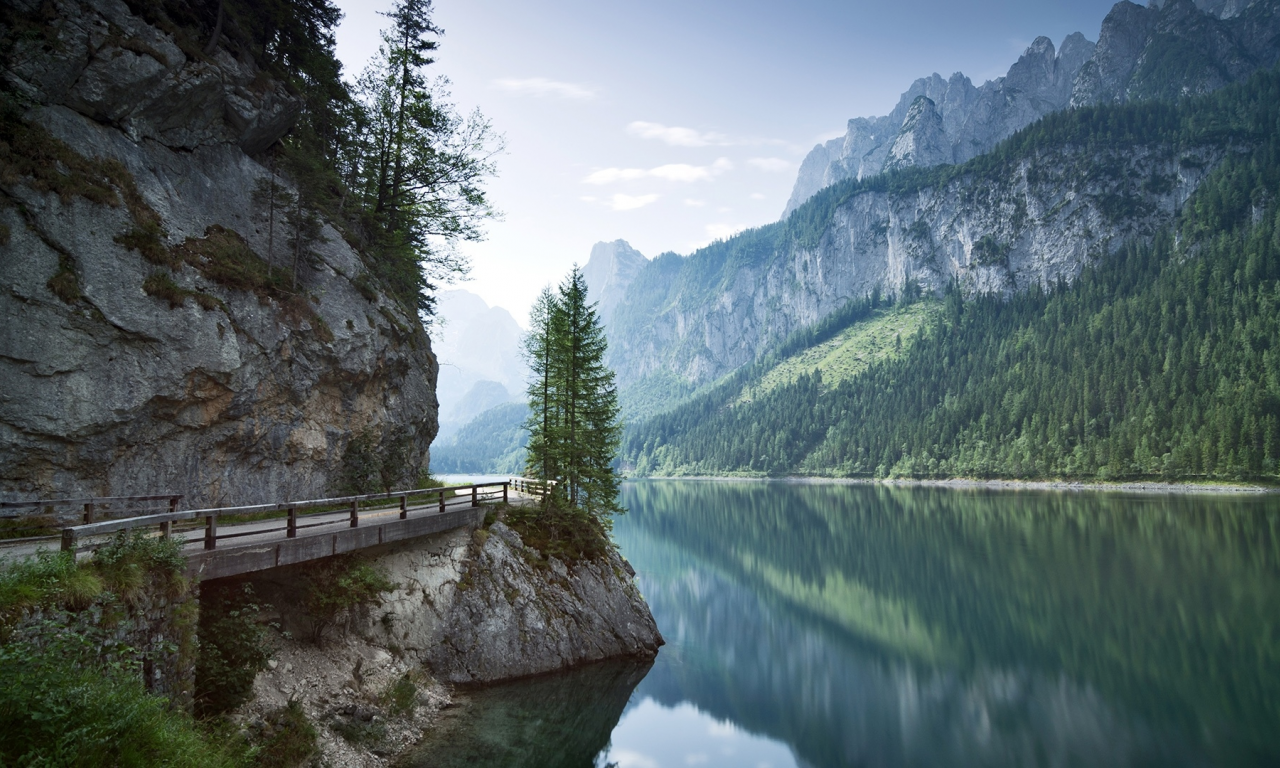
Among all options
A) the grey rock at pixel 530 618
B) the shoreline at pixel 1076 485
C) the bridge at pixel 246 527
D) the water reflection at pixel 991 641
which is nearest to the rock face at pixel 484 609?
the grey rock at pixel 530 618

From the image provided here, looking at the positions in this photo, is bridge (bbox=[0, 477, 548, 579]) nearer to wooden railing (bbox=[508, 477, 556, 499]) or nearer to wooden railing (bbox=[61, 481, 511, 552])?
wooden railing (bbox=[61, 481, 511, 552])

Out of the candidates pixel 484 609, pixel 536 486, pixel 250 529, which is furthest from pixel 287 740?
pixel 536 486

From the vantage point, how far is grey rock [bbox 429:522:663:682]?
21.4m

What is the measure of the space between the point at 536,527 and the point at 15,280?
1818 centimetres

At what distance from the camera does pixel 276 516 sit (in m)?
21.6

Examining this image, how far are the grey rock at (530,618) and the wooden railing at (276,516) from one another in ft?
10.2

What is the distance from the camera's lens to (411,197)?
118ft

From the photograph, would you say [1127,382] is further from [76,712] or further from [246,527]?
[76,712]

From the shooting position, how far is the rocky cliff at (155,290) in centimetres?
1703

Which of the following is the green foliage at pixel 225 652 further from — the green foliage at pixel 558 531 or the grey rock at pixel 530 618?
the green foliage at pixel 558 531

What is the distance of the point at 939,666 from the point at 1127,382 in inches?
5222

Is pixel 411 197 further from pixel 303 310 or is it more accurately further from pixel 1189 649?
pixel 1189 649

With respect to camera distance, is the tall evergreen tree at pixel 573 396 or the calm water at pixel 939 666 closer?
the calm water at pixel 939 666

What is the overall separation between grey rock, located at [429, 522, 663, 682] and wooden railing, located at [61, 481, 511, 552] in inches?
123
